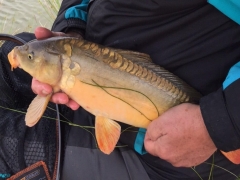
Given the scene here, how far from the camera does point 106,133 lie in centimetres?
139

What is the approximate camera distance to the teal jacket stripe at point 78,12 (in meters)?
1.80

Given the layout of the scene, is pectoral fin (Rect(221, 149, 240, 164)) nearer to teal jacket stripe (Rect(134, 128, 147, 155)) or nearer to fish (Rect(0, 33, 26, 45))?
teal jacket stripe (Rect(134, 128, 147, 155))

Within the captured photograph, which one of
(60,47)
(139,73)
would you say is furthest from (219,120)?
(60,47)

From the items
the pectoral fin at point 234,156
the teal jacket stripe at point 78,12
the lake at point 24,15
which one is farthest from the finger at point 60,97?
→ the lake at point 24,15

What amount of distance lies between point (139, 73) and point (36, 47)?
396 mm

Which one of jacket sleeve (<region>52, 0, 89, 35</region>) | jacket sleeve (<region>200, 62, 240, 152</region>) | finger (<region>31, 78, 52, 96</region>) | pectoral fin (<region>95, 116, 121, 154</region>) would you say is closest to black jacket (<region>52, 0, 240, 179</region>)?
jacket sleeve (<region>200, 62, 240, 152</region>)

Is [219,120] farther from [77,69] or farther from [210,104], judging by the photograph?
[77,69]

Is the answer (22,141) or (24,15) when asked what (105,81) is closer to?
(22,141)

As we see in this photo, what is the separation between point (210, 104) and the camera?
1.22m

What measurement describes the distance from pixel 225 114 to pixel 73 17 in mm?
929

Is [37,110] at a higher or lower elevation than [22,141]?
higher

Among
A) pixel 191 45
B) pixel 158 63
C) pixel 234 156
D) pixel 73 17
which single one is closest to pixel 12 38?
pixel 73 17

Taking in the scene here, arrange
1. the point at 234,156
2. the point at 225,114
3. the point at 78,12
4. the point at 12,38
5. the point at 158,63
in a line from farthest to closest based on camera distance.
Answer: the point at 78,12
the point at 12,38
the point at 158,63
the point at 234,156
the point at 225,114

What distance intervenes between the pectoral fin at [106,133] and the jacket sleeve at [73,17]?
1.85ft
